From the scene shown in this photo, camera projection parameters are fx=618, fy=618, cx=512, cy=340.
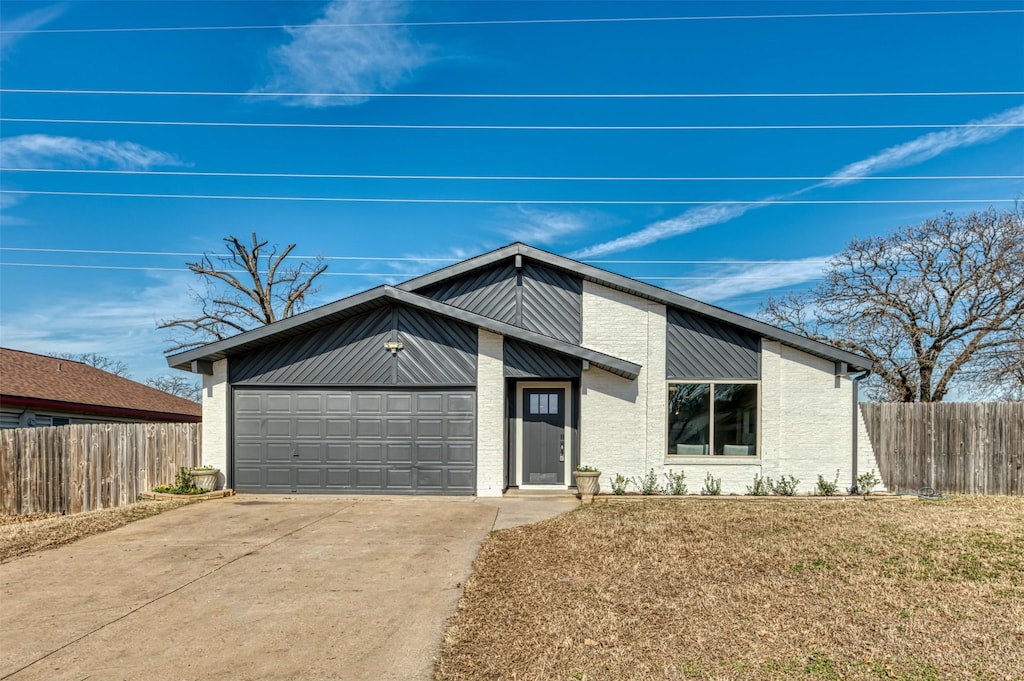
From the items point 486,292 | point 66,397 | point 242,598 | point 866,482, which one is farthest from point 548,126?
point 66,397

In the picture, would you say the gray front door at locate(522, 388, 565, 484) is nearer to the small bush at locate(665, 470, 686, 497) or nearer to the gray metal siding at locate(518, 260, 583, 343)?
the gray metal siding at locate(518, 260, 583, 343)

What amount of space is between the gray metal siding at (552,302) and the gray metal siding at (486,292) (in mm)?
321

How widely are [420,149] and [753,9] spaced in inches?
469

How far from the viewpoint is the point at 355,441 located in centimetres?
1309

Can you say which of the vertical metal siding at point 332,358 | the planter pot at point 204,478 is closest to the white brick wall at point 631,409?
the vertical metal siding at point 332,358

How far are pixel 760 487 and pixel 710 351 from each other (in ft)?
9.82

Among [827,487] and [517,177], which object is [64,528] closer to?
[827,487]

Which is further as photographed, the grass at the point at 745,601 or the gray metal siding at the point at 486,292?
the gray metal siding at the point at 486,292

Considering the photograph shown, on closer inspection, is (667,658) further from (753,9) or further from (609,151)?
(609,151)

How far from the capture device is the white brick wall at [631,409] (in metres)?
13.1

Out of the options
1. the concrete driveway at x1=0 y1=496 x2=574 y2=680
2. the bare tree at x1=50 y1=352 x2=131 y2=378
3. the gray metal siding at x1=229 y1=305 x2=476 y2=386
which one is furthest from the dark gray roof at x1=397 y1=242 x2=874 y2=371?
the bare tree at x1=50 y1=352 x2=131 y2=378

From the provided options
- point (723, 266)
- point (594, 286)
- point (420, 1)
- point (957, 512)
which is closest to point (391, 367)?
point (594, 286)

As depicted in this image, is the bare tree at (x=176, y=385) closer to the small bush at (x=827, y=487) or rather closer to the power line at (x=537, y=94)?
the power line at (x=537, y=94)

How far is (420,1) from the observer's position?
15.4 meters
